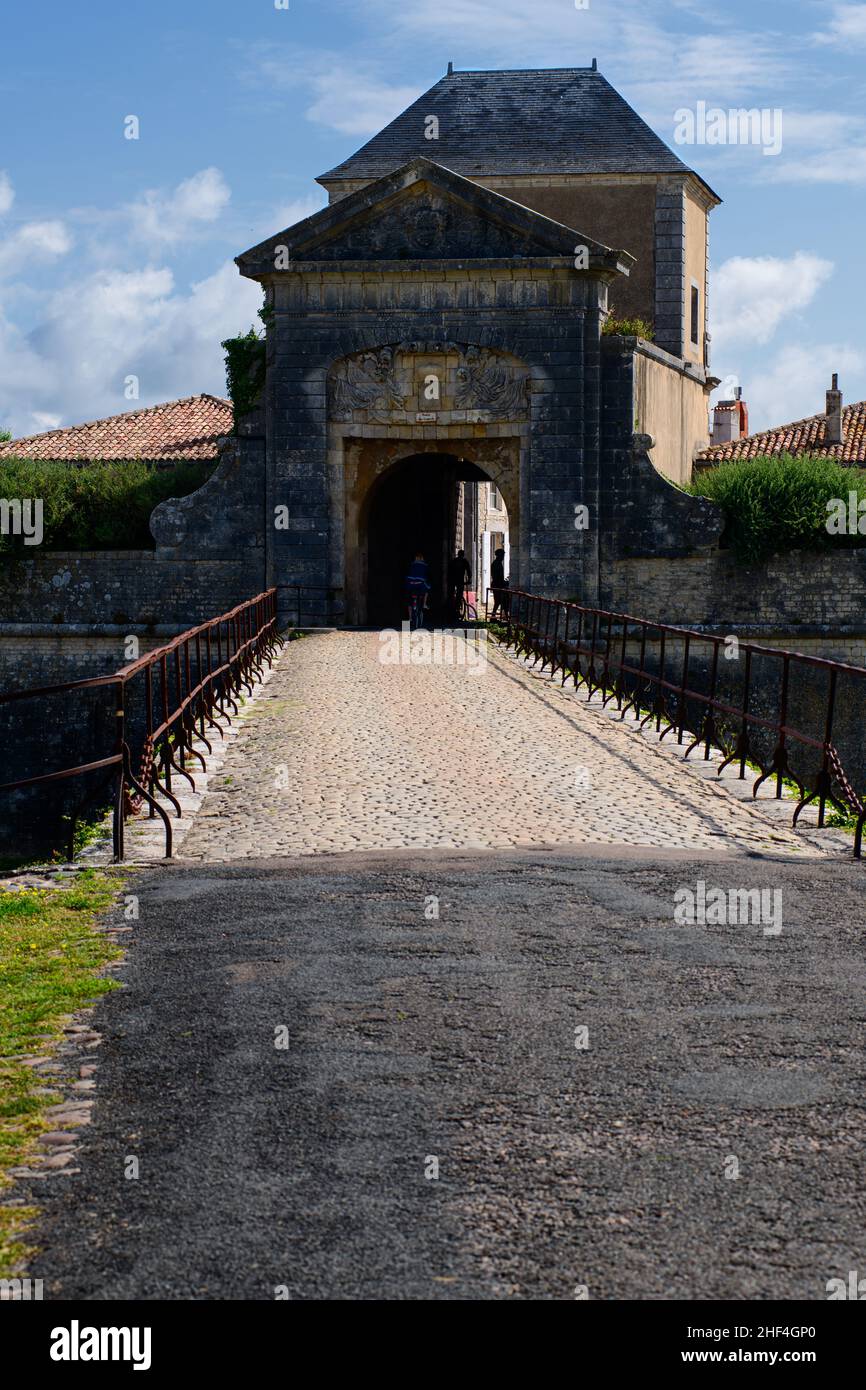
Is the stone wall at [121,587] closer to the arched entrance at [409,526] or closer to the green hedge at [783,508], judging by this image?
the arched entrance at [409,526]

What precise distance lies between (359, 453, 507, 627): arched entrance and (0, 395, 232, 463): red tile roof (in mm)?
4108

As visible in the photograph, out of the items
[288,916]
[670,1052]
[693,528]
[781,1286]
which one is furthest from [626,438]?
[781,1286]

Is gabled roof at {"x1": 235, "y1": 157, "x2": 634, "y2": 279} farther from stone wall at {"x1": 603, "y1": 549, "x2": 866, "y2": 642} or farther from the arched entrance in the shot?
stone wall at {"x1": 603, "y1": 549, "x2": 866, "y2": 642}

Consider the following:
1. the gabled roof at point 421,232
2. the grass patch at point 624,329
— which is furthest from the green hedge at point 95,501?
the grass patch at point 624,329

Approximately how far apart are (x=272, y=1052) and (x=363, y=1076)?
1.30ft

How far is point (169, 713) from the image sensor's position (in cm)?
1488

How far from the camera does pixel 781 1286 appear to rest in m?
3.84

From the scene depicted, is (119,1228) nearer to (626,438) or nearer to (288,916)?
(288,916)

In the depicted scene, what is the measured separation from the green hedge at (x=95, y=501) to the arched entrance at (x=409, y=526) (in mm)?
3172

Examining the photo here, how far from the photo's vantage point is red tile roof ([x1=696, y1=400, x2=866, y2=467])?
3200 centimetres

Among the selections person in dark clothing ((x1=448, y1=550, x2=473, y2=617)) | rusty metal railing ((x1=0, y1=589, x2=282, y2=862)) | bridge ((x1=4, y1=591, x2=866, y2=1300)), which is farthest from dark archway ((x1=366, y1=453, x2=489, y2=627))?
bridge ((x1=4, y1=591, x2=866, y2=1300))

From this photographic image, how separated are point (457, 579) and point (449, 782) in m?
19.9

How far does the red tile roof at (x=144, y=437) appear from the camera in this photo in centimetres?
3253

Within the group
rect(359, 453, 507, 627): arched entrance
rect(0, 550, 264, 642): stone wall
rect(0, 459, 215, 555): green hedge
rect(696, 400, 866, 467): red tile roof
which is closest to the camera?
rect(0, 550, 264, 642): stone wall
